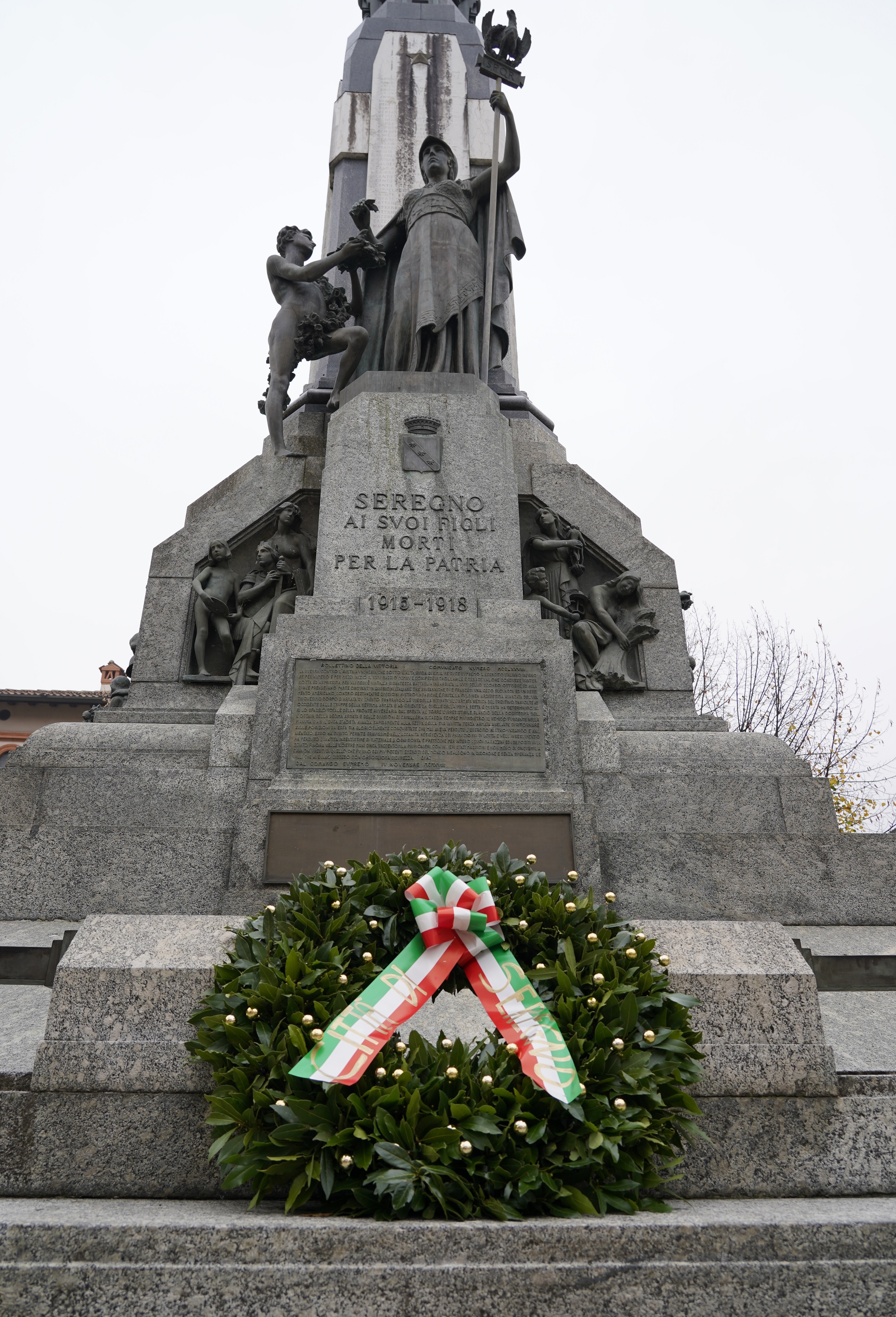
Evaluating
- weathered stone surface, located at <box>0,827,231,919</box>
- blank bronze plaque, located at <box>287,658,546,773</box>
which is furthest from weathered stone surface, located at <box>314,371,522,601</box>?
weathered stone surface, located at <box>0,827,231,919</box>

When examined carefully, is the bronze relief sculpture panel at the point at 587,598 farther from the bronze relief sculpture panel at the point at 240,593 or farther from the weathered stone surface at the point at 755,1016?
the weathered stone surface at the point at 755,1016

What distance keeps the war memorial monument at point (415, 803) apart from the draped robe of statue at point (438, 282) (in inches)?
2.0

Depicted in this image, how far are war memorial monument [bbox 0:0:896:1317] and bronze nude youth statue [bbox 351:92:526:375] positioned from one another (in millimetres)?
50

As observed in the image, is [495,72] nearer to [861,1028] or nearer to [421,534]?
[421,534]

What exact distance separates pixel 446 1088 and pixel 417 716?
408cm

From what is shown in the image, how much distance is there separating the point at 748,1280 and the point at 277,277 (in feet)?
38.3

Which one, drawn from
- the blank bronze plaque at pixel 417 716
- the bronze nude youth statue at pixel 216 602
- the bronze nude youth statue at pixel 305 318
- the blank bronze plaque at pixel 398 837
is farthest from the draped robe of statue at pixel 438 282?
the blank bronze plaque at pixel 398 837

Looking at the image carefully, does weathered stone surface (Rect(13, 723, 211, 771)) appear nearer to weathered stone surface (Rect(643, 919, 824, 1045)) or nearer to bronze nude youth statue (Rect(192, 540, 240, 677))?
bronze nude youth statue (Rect(192, 540, 240, 677))

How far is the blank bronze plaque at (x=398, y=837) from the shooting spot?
20.5ft

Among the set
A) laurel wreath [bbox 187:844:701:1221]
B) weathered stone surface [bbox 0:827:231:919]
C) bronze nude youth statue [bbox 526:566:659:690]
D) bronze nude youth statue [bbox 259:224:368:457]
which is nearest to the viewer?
laurel wreath [bbox 187:844:701:1221]

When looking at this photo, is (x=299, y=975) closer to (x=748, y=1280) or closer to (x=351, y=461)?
(x=748, y=1280)

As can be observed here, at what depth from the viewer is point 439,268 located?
34.1 ft

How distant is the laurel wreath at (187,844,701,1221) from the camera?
274 cm

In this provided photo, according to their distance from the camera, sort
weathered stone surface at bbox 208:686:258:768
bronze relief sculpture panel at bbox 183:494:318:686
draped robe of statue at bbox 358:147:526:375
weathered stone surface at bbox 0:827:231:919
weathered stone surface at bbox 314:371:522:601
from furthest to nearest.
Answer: draped robe of statue at bbox 358:147:526:375, bronze relief sculpture panel at bbox 183:494:318:686, weathered stone surface at bbox 314:371:522:601, weathered stone surface at bbox 208:686:258:768, weathered stone surface at bbox 0:827:231:919
